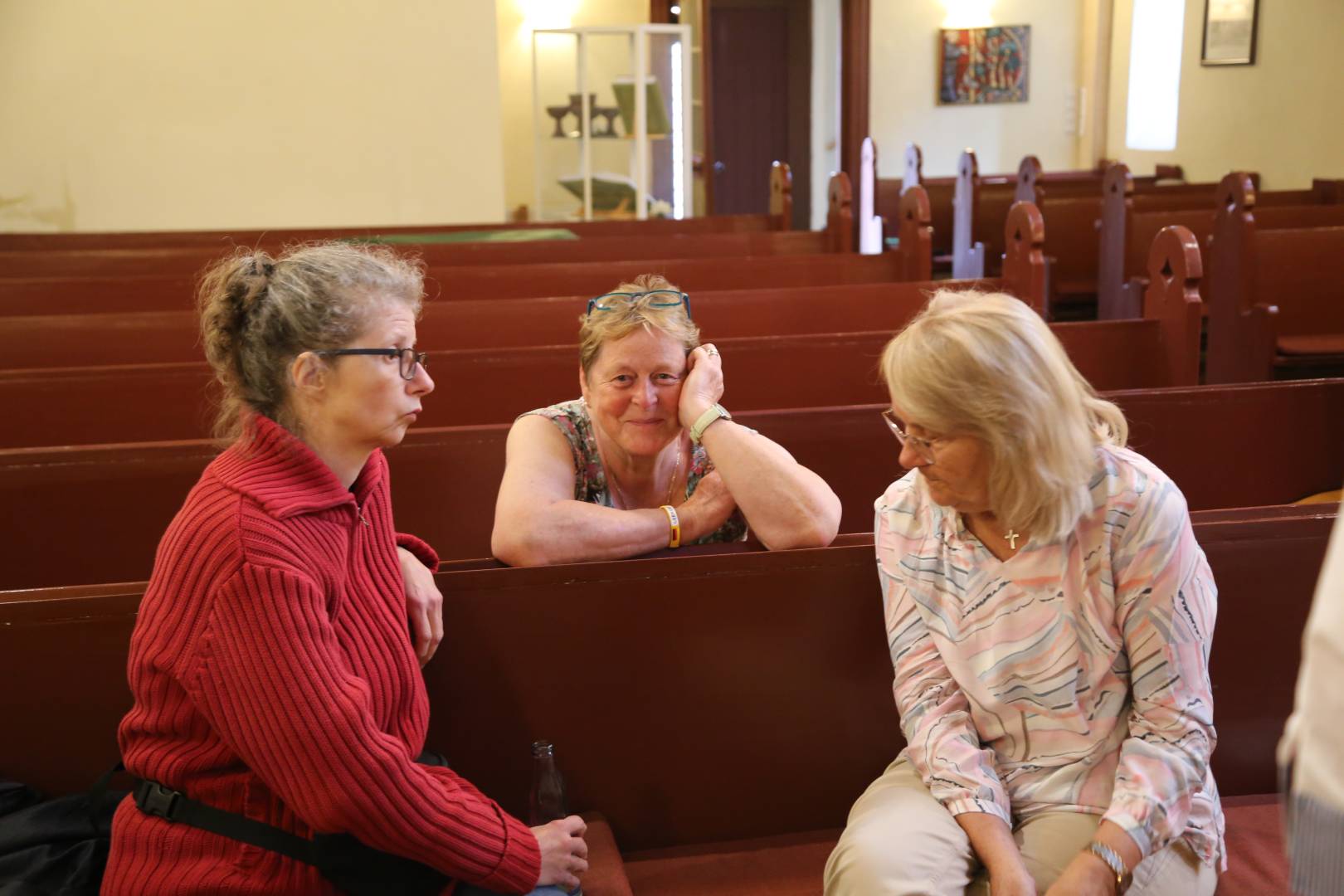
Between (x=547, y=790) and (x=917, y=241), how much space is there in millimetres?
3399

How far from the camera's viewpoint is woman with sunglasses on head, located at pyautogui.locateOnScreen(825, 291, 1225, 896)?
5.10 feet

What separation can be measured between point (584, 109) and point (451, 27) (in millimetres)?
1553

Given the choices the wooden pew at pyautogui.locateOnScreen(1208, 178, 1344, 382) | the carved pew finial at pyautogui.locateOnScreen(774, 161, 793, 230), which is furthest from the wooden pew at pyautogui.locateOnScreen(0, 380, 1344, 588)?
the carved pew finial at pyautogui.locateOnScreen(774, 161, 793, 230)

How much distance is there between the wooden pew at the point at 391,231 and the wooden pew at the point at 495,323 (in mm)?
1441

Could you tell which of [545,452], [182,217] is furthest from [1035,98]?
[545,452]

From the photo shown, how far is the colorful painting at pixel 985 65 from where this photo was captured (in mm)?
9953

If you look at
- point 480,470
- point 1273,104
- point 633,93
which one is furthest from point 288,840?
point 1273,104

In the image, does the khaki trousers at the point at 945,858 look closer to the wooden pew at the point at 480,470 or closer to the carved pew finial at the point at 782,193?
the wooden pew at the point at 480,470

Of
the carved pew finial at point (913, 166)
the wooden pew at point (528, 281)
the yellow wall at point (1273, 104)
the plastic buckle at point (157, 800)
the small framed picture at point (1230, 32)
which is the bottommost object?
the plastic buckle at point (157, 800)

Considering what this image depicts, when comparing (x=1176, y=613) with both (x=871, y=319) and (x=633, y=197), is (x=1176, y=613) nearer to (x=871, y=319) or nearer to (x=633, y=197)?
(x=871, y=319)

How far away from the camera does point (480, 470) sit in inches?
107

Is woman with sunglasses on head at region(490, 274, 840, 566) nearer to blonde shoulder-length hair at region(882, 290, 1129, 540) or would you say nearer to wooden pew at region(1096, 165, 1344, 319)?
blonde shoulder-length hair at region(882, 290, 1129, 540)

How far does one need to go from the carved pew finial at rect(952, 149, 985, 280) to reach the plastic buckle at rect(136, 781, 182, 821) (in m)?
6.09

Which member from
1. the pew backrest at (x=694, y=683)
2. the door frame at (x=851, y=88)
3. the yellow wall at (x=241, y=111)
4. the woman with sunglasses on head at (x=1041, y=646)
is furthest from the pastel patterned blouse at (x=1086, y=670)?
the door frame at (x=851, y=88)
